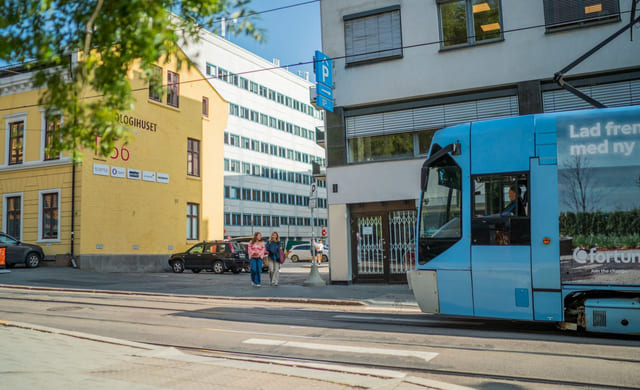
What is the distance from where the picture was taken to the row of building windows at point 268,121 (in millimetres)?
62438

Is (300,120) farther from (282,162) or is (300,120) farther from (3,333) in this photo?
Result: (3,333)

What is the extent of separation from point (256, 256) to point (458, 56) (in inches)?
354

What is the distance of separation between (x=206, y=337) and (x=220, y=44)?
5617cm

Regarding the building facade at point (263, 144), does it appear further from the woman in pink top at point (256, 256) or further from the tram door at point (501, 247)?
the tram door at point (501, 247)

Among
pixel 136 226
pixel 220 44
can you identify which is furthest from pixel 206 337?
pixel 220 44

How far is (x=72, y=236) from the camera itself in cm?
2609

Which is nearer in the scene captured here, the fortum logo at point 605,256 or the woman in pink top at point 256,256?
the fortum logo at point 605,256

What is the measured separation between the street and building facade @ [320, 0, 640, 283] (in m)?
4.90

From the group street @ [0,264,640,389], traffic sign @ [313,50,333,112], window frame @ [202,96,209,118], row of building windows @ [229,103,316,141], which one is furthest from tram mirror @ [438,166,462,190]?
row of building windows @ [229,103,316,141]

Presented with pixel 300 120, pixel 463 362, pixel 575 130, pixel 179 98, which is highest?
pixel 300 120

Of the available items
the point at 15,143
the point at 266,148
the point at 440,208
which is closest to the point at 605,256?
the point at 440,208

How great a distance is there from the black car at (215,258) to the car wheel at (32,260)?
6.38 meters

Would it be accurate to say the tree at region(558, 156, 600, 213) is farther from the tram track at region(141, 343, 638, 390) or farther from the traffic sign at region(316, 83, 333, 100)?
the traffic sign at region(316, 83, 333, 100)

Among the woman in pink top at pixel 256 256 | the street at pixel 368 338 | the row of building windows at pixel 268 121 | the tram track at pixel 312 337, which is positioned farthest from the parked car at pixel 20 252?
the row of building windows at pixel 268 121
